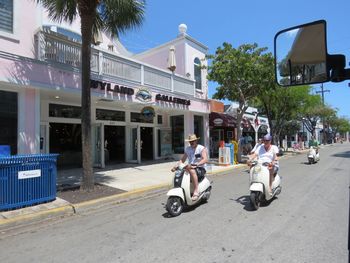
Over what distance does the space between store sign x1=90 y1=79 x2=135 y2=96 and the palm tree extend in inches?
111

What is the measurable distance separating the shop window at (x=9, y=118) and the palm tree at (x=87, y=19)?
2707 millimetres

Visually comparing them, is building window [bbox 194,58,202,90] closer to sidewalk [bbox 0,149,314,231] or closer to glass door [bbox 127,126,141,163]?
glass door [bbox 127,126,141,163]

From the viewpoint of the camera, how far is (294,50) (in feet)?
9.43

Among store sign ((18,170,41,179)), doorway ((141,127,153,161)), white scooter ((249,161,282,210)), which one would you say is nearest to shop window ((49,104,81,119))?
doorway ((141,127,153,161))

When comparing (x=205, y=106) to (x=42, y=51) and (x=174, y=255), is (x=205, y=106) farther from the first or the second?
(x=174, y=255)

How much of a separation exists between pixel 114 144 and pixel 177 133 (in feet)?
14.5

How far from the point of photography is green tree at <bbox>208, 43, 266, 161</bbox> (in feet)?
56.7

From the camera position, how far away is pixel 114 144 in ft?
59.3

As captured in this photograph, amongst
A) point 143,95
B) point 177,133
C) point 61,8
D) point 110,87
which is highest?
point 61,8

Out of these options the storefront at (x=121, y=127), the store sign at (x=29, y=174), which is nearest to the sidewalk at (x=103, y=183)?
the store sign at (x=29, y=174)

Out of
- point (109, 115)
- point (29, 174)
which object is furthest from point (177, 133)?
point (29, 174)

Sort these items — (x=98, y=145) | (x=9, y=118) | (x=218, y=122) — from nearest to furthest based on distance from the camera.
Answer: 1. (x=9, y=118)
2. (x=98, y=145)
3. (x=218, y=122)

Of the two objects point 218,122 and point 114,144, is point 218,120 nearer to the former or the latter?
point 218,122

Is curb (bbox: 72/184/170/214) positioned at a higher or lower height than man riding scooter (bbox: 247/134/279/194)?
lower
